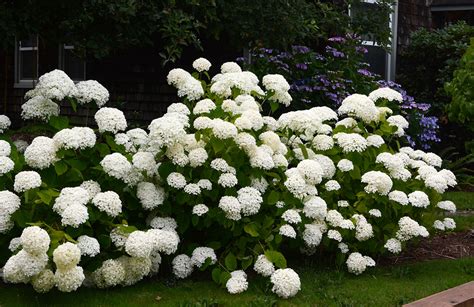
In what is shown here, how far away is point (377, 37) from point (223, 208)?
7.28 metres

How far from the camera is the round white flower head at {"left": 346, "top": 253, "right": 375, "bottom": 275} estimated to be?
5855 millimetres

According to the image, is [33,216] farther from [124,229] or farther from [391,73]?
[391,73]

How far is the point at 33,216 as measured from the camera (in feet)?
16.5

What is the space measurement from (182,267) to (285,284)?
2.75 ft

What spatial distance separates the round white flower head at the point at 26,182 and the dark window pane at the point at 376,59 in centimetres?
Answer: 973

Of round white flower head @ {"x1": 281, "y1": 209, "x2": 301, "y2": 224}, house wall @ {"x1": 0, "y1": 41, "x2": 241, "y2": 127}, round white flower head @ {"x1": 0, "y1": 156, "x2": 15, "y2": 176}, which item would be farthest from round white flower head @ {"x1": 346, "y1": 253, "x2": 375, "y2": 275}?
house wall @ {"x1": 0, "y1": 41, "x2": 241, "y2": 127}

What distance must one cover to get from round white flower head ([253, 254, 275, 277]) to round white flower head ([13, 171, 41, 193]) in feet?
5.51

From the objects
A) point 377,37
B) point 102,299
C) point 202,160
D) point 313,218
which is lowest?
point 102,299

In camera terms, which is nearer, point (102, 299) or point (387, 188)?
point (102, 299)

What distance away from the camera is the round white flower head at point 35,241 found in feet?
14.7

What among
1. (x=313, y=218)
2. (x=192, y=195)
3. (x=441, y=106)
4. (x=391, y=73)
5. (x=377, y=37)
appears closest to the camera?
(x=192, y=195)

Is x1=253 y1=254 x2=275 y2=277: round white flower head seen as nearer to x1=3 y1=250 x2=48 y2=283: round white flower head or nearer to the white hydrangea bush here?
the white hydrangea bush

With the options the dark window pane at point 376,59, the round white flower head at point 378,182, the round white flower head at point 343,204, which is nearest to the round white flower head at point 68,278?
the round white flower head at point 343,204

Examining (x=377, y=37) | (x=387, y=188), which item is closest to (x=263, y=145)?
(x=387, y=188)
